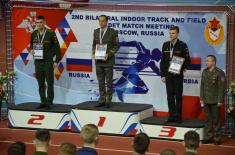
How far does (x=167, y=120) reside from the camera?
1053 centimetres

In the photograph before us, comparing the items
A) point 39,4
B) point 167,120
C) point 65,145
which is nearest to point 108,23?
point 39,4

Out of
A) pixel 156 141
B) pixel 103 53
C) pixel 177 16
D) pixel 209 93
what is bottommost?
pixel 156 141

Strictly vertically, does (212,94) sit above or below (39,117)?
above

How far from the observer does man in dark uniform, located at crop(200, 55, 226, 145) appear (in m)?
10.1

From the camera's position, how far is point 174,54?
10359mm

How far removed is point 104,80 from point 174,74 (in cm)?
157

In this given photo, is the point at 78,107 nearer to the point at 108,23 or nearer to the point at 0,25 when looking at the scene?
the point at 108,23

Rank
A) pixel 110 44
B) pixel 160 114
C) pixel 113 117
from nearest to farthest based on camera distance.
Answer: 1. pixel 113 117
2. pixel 110 44
3. pixel 160 114

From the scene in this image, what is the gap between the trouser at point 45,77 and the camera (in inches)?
448

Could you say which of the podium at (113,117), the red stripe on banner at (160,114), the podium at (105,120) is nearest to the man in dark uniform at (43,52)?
the podium at (105,120)

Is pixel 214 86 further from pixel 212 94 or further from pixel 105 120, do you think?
pixel 105 120

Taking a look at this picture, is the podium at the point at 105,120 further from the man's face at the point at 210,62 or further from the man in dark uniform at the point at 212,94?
the man's face at the point at 210,62

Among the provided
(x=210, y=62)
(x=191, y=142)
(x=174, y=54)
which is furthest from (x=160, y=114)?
(x=191, y=142)

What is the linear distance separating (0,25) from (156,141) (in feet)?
17.8
